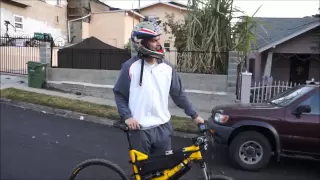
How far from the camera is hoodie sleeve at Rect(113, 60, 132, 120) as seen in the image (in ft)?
8.55

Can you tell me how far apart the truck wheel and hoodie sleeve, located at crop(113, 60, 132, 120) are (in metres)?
2.68

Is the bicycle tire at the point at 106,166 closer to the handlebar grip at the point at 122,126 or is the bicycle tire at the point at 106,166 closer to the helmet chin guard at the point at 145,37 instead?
the handlebar grip at the point at 122,126

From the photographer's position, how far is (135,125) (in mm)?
2523

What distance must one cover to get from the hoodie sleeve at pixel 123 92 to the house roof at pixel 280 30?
26.9 ft

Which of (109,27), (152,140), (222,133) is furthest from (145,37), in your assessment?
(109,27)

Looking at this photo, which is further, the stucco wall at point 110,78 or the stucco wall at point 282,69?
the stucco wall at point 282,69

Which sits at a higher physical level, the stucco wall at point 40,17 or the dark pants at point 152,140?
the stucco wall at point 40,17

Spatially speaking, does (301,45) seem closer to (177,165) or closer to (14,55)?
(177,165)

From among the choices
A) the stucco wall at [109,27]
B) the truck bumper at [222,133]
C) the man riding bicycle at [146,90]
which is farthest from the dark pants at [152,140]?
the stucco wall at [109,27]

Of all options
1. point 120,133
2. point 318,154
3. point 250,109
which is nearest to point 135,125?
point 250,109

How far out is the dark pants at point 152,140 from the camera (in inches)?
105

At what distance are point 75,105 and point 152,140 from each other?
657 cm

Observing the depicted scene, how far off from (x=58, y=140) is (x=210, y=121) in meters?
2.99

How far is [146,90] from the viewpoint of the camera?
2.59 meters
